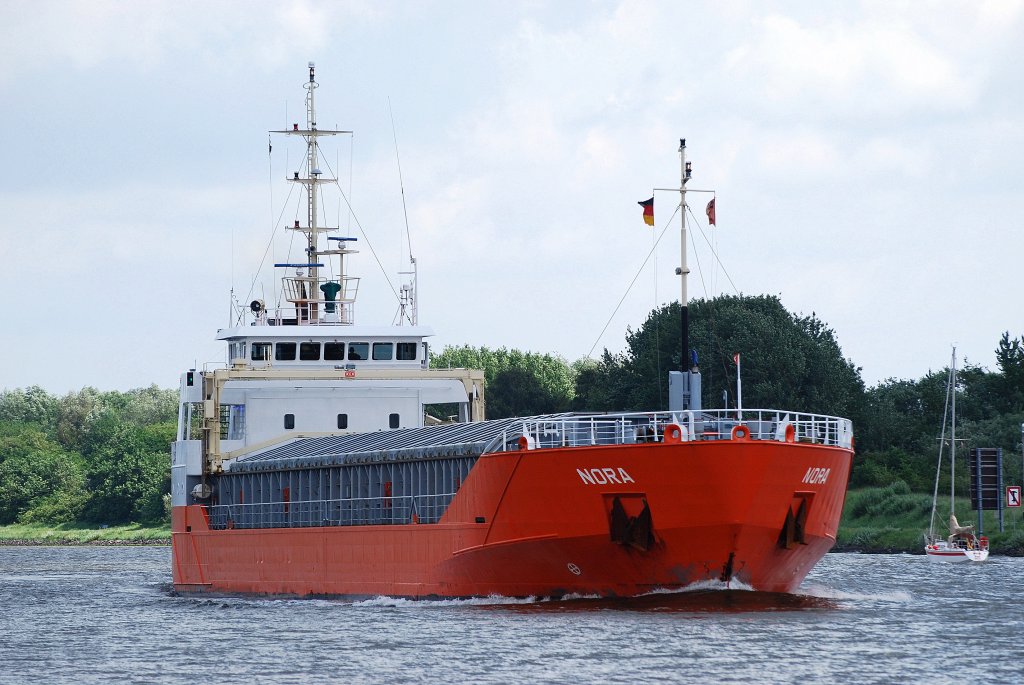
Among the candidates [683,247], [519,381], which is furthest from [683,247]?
[519,381]

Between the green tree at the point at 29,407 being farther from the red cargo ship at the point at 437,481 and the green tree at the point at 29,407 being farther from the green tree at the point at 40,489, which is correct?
the red cargo ship at the point at 437,481

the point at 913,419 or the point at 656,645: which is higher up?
the point at 913,419

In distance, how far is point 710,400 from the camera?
269 ft

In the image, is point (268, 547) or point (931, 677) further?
point (268, 547)

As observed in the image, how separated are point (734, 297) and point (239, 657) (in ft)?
212

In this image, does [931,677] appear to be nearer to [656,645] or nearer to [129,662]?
[656,645]

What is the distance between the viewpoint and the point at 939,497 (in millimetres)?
70312

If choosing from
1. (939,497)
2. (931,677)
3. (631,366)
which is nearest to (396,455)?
(931,677)

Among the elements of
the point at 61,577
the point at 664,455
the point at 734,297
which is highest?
the point at 734,297

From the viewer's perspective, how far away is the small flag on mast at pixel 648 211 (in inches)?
1442

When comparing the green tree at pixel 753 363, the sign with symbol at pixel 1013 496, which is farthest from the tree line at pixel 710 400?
the sign with symbol at pixel 1013 496

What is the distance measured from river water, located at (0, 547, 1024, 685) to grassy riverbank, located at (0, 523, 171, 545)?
6395cm

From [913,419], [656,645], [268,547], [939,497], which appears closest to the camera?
Answer: [656,645]

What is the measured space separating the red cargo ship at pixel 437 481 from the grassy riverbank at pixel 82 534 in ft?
180
